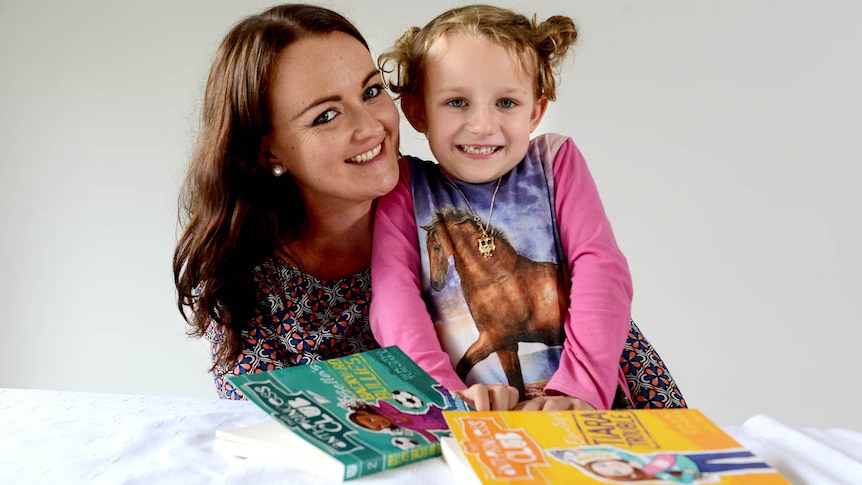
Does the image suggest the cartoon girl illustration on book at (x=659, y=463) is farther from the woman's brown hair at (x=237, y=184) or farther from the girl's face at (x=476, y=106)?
the woman's brown hair at (x=237, y=184)

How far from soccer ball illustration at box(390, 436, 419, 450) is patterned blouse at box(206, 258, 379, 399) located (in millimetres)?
746

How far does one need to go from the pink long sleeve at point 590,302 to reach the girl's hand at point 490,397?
0.66 ft

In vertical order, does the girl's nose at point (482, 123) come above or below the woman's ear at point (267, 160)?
above

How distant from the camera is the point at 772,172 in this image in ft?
9.14

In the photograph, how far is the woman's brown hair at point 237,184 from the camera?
1.55m

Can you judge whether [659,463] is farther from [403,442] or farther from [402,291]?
[402,291]

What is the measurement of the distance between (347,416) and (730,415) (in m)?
2.33

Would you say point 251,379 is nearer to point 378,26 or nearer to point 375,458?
point 375,458

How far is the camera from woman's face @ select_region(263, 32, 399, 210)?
1.51 meters

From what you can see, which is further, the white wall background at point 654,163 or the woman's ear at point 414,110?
the white wall background at point 654,163

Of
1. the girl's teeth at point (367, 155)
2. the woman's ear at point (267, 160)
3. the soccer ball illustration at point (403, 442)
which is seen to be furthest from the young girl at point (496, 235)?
the soccer ball illustration at point (403, 442)

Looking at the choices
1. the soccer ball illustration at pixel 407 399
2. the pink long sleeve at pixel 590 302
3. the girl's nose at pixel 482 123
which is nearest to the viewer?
the soccer ball illustration at pixel 407 399

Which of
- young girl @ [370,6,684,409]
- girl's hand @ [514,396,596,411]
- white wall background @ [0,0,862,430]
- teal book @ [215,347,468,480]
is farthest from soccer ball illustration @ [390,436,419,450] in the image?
white wall background @ [0,0,862,430]

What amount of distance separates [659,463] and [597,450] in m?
0.06
